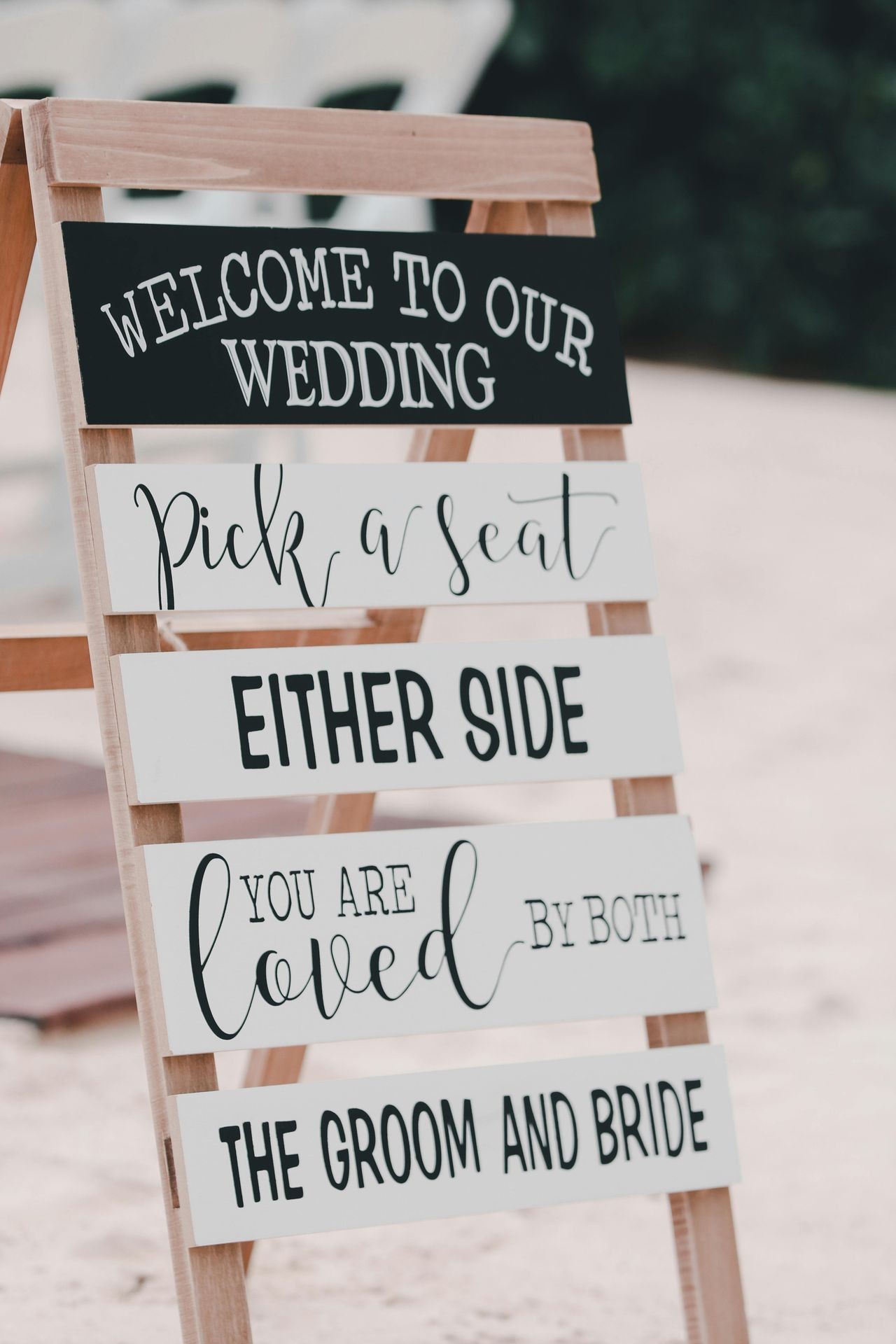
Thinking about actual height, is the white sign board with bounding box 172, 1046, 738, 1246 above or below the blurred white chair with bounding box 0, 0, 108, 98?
below

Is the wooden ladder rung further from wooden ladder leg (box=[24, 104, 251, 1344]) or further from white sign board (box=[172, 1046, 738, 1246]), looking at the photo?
white sign board (box=[172, 1046, 738, 1246])

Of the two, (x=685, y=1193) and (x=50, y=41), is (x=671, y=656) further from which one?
(x=685, y=1193)

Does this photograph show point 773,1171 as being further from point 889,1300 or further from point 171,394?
point 171,394

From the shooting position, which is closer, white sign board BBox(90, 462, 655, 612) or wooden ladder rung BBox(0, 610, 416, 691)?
white sign board BBox(90, 462, 655, 612)

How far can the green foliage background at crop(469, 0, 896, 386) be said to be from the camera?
10.0 meters

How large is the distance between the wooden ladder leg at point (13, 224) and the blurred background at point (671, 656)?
0.95 meters

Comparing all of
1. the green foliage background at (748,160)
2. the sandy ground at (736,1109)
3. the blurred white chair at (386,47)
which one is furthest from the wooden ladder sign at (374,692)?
the green foliage background at (748,160)

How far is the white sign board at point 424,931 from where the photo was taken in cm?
125

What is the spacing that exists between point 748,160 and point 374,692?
9.65 m

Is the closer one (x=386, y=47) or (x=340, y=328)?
(x=340, y=328)

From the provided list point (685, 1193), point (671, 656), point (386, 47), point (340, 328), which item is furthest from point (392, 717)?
point (386, 47)

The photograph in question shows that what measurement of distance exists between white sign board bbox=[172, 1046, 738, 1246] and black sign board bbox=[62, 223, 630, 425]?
0.55 metres

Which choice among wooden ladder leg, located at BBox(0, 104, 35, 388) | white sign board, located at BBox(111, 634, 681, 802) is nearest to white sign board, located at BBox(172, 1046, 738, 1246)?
white sign board, located at BBox(111, 634, 681, 802)

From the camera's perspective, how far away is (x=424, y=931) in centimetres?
133
